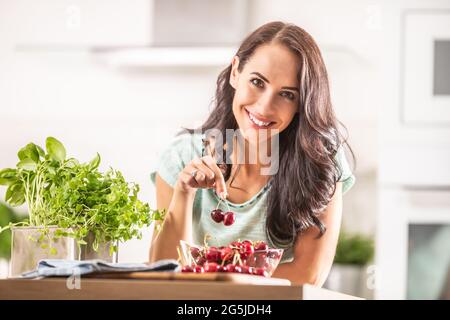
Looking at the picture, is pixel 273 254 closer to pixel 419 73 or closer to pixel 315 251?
pixel 315 251

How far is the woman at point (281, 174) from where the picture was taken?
2.23 meters

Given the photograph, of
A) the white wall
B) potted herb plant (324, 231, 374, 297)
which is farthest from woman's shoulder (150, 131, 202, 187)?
potted herb plant (324, 231, 374, 297)

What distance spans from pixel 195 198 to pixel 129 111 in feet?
2.68

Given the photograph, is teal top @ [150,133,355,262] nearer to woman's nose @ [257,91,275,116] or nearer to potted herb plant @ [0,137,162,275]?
woman's nose @ [257,91,275,116]

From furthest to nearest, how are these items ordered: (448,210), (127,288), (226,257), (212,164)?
(448,210), (212,164), (226,257), (127,288)

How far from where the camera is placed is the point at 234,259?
1.34 m

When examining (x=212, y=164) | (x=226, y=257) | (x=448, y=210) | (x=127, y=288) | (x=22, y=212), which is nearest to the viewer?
(x=127, y=288)

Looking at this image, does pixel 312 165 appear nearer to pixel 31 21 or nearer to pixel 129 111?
pixel 129 111

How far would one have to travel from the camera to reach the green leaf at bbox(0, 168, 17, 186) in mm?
1532

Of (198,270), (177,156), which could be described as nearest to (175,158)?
(177,156)

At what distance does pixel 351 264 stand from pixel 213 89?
788 millimetres

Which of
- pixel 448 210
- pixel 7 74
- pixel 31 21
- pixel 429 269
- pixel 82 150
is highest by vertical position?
pixel 31 21

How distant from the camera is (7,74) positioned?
302cm

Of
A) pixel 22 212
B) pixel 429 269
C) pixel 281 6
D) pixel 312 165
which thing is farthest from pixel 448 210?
pixel 22 212
